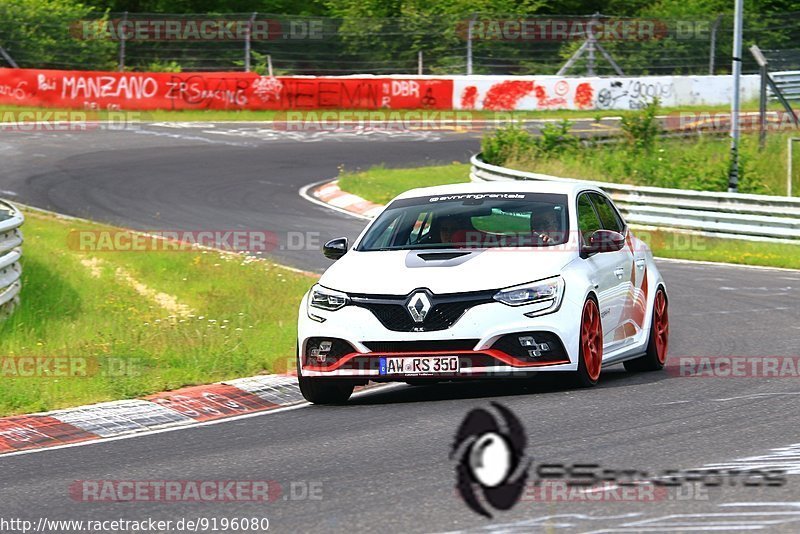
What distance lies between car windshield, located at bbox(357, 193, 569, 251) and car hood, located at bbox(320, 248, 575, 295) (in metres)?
0.29

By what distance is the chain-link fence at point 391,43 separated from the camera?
44094 mm

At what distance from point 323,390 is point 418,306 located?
1054mm

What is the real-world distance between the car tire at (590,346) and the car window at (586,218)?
0.77 metres

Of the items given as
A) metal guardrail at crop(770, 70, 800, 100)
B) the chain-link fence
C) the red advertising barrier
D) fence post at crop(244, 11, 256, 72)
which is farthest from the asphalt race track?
the chain-link fence

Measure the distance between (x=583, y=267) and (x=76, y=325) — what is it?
23.0 feet

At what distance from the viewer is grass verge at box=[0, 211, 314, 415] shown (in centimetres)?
1099

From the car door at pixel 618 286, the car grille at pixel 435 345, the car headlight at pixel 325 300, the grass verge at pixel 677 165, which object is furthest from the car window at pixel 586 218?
the grass verge at pixel 677 165

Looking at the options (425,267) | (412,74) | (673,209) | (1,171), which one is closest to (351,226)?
(673,209)

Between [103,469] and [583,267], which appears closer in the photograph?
[103,469]

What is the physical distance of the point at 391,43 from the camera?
46.7m

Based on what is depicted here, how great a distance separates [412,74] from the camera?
4688 centimetres

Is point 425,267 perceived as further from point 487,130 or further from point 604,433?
point 487,130

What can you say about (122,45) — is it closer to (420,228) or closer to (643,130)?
(643,130)

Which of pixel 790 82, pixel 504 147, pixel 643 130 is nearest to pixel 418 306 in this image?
pixel 504 147
